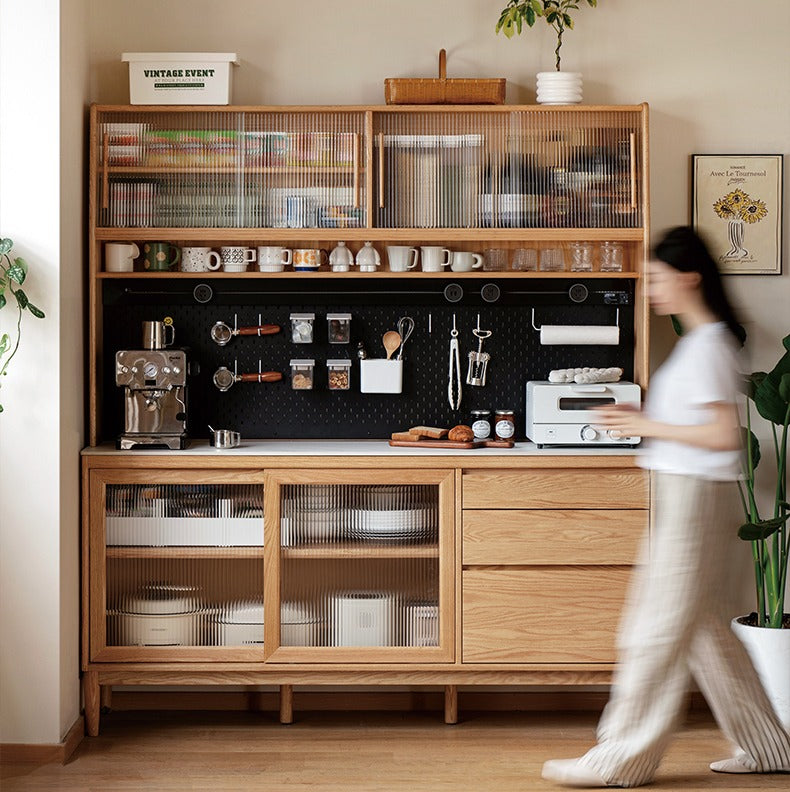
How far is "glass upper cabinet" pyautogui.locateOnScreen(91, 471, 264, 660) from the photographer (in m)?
3.51

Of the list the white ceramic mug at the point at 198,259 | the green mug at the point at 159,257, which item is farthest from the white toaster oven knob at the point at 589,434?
the green mug at the point at 159,257

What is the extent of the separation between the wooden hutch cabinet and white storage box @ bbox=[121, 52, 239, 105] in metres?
0.05

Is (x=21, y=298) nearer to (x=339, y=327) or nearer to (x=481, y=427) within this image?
(x=339, y=327)

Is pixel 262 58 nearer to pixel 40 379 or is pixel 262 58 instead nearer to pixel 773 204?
pixel 40 379

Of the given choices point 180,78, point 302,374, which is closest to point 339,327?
point 302,374

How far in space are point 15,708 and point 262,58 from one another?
7.63ft

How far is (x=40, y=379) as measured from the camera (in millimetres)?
3262

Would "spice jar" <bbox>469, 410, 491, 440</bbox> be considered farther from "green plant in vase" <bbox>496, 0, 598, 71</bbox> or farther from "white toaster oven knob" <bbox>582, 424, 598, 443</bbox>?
"green plant in vase" <bbox>496, 0, 598, 71</bbox>

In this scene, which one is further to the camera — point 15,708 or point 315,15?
point 315,15

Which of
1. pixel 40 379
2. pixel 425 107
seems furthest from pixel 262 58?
pixel 40 379

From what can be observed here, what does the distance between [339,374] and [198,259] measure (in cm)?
64

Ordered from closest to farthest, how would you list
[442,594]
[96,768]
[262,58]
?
[96,768] < [442,594] < [262,58]

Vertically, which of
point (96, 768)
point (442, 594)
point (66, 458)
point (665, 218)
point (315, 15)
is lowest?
point (96, 768)

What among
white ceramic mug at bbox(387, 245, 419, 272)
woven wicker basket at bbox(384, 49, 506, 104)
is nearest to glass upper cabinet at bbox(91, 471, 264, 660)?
white ceramic mug at bbox(387, 245, 419, 272)
